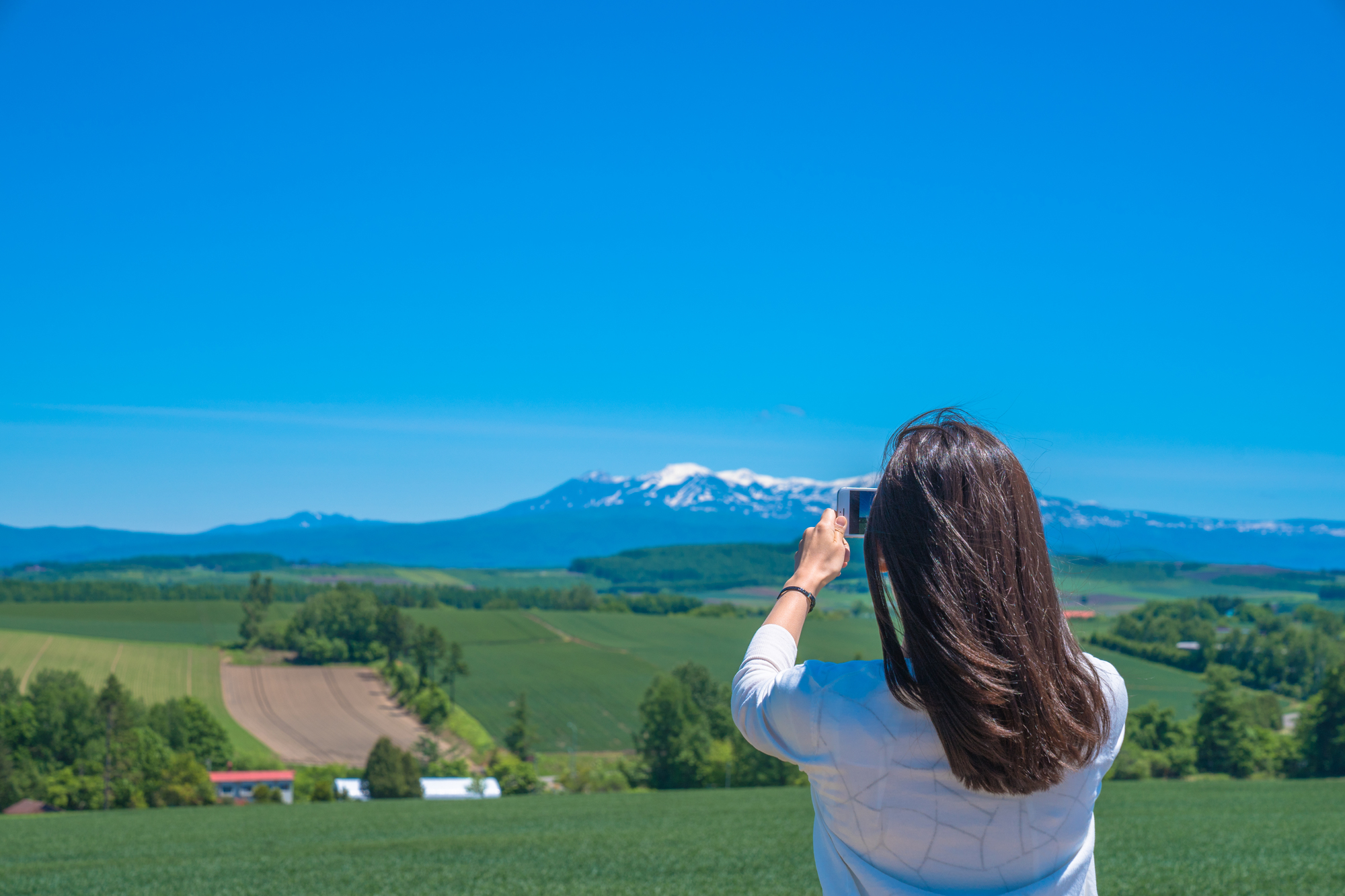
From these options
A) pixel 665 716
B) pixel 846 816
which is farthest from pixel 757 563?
pixel 846 816

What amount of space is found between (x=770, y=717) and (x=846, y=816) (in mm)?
207

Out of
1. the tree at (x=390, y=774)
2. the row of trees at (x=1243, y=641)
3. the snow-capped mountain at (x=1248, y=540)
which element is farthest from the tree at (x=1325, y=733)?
the snow-capped mountain at (x=1248, y=540)

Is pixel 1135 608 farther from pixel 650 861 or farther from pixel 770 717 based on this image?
Answer: pixel 770 717

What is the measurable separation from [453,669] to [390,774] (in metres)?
20.6

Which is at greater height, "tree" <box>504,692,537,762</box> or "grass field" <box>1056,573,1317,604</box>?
"grass field" <box>1056,573,1317,604</box>

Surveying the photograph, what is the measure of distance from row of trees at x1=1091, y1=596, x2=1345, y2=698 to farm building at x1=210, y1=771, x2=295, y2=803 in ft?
157

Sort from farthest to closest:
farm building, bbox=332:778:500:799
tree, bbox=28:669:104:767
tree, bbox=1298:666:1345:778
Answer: tree, bbox=28:669:104:767 < farm building, bbox=332:778:500:799 < tree, bbox=1298:666:1345:778

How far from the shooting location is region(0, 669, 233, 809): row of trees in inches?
1500

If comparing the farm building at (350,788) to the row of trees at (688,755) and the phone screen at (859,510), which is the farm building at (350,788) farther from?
the phone screen at (859,510)

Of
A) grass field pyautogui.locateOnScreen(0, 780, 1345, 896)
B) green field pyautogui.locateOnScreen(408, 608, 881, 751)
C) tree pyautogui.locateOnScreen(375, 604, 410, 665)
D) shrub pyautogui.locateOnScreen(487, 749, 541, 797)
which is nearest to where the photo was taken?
grass field pyautogui.locateOnScreen(0, 780, 1345, 896)

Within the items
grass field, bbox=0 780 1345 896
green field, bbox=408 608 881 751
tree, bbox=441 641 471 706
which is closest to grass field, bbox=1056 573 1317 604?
green field, bbox=408 608 881 751

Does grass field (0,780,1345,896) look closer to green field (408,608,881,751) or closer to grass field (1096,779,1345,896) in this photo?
grass field (1096,779,1345,896)

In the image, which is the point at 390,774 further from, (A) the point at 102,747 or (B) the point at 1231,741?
(B) the point at 1231,741

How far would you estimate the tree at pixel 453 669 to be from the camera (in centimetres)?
5861
